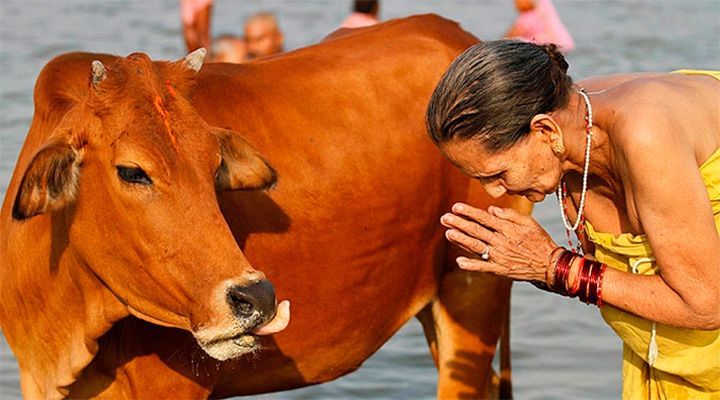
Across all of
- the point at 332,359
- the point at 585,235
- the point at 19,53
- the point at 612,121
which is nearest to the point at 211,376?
the point at 332,359

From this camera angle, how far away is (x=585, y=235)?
4336 millimetres

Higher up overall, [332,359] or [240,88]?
[240,88]

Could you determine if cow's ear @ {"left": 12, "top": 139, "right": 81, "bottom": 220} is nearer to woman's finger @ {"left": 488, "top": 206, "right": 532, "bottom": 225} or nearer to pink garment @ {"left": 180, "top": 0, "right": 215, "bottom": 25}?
woman's finger @ {"left": 488, "top": 206, "right": 532, "bottom": 225}

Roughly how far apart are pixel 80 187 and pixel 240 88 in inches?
45.9

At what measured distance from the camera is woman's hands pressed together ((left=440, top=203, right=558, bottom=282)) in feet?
13.1

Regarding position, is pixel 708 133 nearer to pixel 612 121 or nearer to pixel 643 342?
pixel 612 121

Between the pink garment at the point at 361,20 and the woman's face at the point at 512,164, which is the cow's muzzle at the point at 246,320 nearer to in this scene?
the woman's face at the point at 512,164

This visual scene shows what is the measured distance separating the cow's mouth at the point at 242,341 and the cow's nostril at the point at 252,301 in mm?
65

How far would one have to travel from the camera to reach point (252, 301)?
12.6ft

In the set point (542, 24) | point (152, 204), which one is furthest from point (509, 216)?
point (542, 24)

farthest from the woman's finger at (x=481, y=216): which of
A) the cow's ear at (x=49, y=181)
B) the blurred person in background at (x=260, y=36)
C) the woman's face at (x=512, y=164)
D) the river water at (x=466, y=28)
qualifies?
the blurred person in background at (x=260, y=36)

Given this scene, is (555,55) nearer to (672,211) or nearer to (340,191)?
(672,211)

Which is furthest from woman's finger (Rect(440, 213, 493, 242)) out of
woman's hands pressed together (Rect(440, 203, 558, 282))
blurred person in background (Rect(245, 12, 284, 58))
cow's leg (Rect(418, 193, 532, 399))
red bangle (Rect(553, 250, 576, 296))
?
blurred person in background (Rect(245, 12, 284, 58))

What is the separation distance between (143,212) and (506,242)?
3.91ft
